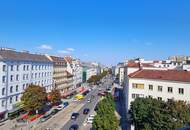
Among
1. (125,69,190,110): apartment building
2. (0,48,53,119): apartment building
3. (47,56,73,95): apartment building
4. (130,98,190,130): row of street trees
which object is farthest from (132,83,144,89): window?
(47,56,73,95): apartment building

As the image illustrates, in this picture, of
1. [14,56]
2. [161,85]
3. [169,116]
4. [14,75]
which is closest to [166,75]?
[161,85]

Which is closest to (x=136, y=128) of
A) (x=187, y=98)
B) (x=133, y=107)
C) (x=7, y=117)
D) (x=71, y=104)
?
(x=133, y=107)

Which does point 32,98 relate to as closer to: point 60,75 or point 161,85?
point 161,85

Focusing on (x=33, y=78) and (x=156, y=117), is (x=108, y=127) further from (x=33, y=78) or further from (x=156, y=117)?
(x=33, y=78)

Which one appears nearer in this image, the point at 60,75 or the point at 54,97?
the point at 54,97

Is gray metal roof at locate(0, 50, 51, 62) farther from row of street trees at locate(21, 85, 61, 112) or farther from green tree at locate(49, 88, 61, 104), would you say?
green tree at locate(49, 88, 61, 104)

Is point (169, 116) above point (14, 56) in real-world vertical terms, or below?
below
